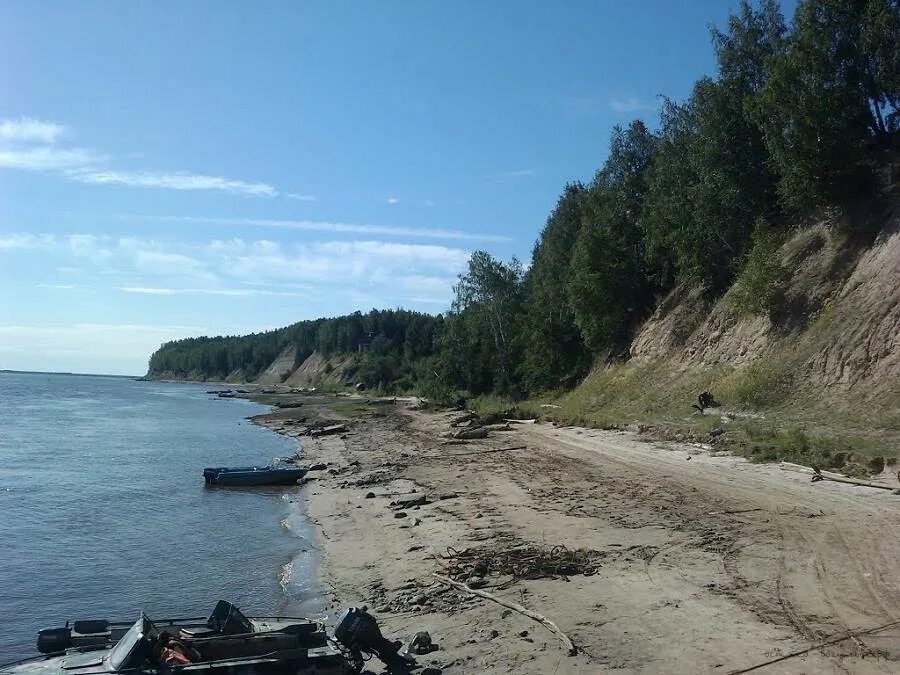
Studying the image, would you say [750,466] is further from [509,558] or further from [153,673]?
[153,673]

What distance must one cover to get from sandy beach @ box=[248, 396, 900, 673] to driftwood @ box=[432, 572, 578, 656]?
10 cm

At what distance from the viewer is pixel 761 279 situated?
1214 inches

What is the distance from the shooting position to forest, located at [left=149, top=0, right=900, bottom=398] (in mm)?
30734

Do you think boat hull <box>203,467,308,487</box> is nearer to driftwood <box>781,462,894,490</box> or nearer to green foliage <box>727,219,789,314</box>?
driftwood <box>781,462,894,490</box>

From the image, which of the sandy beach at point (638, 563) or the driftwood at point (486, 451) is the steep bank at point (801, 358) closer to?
the sandy beach at point (638, 563)

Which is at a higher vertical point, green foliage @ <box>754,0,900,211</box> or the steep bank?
green foliage @ <box>754,0,900,211</box>

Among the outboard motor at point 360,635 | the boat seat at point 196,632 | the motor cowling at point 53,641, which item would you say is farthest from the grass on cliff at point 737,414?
the motor cowling at point 53,641

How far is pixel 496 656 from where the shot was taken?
916cm

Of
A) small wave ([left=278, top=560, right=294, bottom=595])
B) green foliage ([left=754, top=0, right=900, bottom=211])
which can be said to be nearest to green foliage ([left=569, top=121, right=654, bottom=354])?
green foliage ([left=754, top=0, right=900, bottom=211])

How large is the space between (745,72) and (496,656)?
3826cm

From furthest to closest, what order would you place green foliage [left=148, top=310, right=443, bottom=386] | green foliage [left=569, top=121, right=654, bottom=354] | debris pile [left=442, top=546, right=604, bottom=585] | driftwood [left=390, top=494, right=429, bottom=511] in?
1. green foliage [left=148, top=310, right=443, bottom=386]
2. green foliage [left=569, top=121, right=654, bottom=354]
3. driftwood [left=390, top=494, right=429, bottom=511]
4. debris pile [left=442, top=546, right=604, bottom=585]

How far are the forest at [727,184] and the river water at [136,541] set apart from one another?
77.5 ft

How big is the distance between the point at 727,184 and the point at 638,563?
2920 centimetres

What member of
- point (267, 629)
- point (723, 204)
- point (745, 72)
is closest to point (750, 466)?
point (267, 629)
